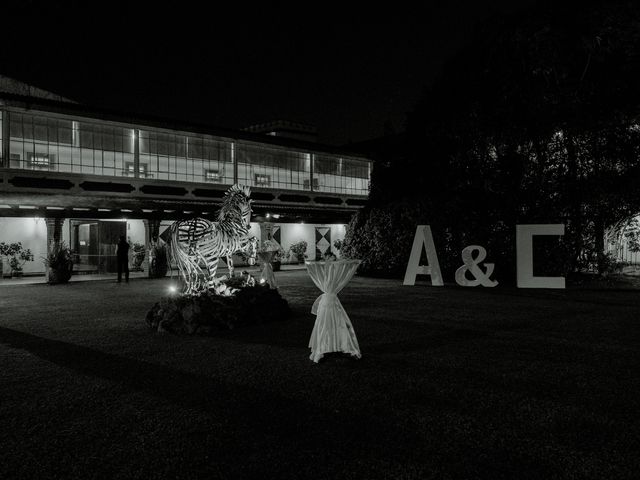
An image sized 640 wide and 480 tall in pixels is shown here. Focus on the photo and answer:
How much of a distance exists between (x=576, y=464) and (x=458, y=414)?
132 centimetres

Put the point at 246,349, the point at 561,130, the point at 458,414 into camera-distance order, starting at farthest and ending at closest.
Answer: the point at 561,130, the point at 246,349, the point at 458,414

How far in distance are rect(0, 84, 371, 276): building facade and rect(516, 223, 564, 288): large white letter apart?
22.8 ft

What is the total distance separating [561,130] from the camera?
64.9 feet

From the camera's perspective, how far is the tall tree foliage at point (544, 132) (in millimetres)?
18422

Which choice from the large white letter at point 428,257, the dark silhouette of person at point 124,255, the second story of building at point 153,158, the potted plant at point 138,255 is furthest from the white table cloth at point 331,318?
the potted plant at point 138,255

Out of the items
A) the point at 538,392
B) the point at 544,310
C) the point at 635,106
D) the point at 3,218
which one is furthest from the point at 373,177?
the point at 538,392

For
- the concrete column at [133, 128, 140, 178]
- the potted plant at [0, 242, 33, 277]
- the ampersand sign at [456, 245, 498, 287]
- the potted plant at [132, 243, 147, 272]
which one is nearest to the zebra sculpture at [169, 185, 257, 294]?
the ampersand sign at [456, 245, 498, 287]

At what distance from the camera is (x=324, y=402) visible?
573 cm

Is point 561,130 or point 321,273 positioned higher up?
point 561,130

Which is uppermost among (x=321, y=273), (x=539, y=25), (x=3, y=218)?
(x=539, y=25)

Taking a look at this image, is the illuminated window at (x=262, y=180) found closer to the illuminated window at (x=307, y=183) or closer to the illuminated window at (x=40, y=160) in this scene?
the illuminated window at (x=307, y=183)

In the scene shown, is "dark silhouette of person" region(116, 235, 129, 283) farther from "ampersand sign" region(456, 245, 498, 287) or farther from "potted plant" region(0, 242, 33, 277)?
"ampersand sign" region(456, 245, 498, 287)

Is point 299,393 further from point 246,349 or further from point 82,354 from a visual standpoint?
point 82,354

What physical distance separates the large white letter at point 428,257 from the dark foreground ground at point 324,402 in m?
7.57
